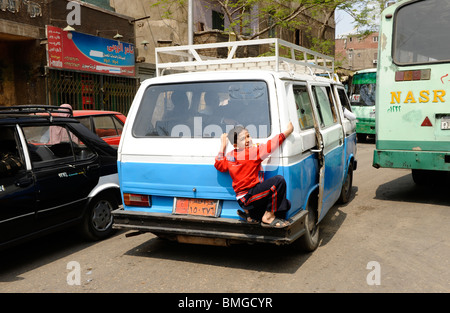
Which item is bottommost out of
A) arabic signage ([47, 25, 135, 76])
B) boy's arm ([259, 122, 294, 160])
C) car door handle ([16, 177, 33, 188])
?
car door handle ([16, 177, 33, 188])

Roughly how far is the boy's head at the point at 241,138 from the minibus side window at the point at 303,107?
27.7 inches

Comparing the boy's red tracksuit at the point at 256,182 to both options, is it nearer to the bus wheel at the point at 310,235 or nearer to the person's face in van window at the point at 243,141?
the person's face in van window at the point at 243,141

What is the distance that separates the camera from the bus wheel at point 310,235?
452 cm

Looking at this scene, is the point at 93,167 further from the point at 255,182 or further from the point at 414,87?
the point at 414,87

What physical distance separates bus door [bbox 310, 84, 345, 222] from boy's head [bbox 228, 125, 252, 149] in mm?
1146

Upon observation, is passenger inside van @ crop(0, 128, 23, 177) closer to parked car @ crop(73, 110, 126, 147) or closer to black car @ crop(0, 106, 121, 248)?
black car @ crop(0, 106, 121, 248)

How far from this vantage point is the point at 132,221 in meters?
4.36

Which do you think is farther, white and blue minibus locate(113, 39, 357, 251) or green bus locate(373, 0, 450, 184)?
green bus locate(373, 0, 450, 184)

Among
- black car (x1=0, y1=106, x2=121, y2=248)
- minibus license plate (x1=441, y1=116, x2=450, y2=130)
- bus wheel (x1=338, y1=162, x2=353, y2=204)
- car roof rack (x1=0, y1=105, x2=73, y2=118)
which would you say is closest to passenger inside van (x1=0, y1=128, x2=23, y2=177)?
black car (x1=0, y1=106, x2=121, y2=248)

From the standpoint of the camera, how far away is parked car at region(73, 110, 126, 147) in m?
7.98

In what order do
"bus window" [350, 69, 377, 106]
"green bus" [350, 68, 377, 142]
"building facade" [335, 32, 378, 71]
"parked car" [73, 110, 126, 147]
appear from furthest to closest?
1. "building facade" [335, 32, 378, 71]
2. "bus window" [350, 69, 377, 106]
3. "green bus" [350, 68, 377, 142]
4. "parked car" [73, 110, 126, 147]

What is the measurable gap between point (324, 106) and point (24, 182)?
367 cm

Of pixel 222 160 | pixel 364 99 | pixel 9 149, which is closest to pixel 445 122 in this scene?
pixel 222 160
